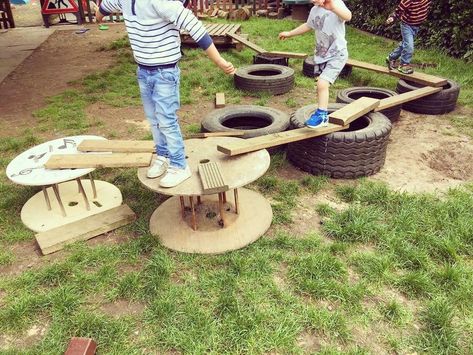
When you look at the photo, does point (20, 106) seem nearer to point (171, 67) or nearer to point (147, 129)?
point (147, 129)

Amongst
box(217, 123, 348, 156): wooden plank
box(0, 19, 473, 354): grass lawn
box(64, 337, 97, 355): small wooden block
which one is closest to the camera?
box(64, 337, 97, 355): small wooden block

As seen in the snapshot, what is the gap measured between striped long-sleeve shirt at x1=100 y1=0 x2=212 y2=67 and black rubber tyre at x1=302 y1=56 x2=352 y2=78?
5.01 m

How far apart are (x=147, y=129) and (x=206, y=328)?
12.0 feet

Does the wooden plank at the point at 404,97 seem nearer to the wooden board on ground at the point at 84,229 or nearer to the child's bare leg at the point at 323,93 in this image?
the child's bare leg at the point at 323,93

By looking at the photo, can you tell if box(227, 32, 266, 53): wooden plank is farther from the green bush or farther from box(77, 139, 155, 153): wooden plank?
box(77, 139, 155, 153): wooden plank

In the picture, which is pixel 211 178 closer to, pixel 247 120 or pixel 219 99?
pixel 247 120

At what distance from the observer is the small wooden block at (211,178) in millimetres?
3035

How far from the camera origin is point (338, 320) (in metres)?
2.67

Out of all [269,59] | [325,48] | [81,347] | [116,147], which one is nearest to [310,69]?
[269,59]

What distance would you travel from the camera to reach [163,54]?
9.86 feet

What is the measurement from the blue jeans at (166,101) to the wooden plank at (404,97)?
264 centimetres

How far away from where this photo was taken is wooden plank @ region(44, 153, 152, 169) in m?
3.43

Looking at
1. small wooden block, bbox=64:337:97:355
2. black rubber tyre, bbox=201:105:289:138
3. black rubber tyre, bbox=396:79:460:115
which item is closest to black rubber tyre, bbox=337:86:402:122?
black rubber tyre, bbox=396:79:460:115

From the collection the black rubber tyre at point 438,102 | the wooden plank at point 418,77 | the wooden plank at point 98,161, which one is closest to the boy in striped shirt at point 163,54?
the wooden plank at point 98,161
